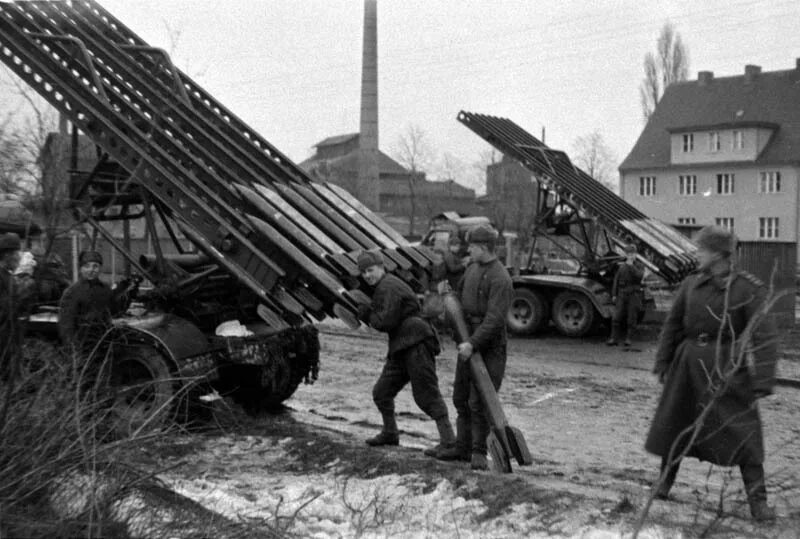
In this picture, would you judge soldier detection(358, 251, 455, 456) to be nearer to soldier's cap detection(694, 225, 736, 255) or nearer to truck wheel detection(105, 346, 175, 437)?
truck wheel detection(105, 346, 175, 437)

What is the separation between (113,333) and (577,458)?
13.5 ft

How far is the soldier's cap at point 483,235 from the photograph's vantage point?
26.4 ft

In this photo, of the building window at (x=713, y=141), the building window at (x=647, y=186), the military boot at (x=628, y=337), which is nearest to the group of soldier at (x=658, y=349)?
the military boot at (x=628, y=337)

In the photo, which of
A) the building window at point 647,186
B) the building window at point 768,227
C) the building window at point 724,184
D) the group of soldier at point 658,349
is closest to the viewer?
the group of soldier at point 658,349

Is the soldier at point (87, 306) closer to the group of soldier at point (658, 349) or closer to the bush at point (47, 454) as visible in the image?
the group of soldier at point (658, 349)

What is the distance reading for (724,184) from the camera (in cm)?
5344

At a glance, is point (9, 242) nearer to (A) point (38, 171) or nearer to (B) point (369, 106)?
(A) point (38, 171)

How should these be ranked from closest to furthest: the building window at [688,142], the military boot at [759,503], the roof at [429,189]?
1. the military boot at [759,503]
2. the building window at [688,142]
3. the roof at [429,189]

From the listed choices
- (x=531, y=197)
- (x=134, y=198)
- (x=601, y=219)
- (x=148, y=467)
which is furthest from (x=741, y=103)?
(x=148, y=467)

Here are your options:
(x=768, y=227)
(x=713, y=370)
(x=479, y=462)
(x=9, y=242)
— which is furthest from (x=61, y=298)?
(x=768, y=227)

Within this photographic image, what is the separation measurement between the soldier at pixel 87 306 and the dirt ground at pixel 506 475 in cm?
125

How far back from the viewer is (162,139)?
955 centimetres

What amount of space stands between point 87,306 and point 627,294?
10278 mm

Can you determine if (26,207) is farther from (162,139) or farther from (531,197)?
(531,197)
